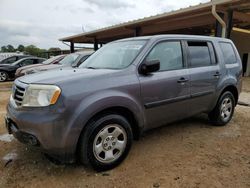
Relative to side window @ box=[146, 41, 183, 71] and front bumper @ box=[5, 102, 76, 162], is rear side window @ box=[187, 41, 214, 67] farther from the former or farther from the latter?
front bumper @ box=[5, 102, 76, 162]

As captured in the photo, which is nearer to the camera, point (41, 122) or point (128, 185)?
point (41, 122)

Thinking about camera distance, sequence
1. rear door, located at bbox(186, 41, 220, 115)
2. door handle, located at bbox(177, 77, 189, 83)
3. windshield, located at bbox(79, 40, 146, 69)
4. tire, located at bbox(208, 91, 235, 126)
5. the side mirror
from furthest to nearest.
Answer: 1. tire, located at bbox(208, 91, 235, 126)
2. rear door, located at bbox(186, 41, 220, 115)
3. door handle, located at bbox(177, 77, 189, 83)
4. windshield, located at bbox(79, 40, 146, 69)
5. the side mirror

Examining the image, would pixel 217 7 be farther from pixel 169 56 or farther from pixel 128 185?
pixel 128 185

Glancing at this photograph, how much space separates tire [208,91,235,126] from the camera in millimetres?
4469

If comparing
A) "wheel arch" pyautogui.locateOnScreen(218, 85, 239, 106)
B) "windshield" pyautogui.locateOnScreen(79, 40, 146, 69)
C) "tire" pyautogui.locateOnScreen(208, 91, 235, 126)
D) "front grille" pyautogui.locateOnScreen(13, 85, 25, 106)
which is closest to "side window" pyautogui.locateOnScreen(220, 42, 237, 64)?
"wheel arch" pyautogui.locateOnScreen(218, 85, 239, 106)

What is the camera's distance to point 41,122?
95.6 inches

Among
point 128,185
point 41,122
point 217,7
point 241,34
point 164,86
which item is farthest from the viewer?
point 241,34

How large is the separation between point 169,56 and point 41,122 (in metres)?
2.13

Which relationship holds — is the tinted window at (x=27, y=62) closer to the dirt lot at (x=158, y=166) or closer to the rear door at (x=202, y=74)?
the dirt lot at (x=158, y=166)

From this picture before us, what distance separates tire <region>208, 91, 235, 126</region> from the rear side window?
86 centimetres

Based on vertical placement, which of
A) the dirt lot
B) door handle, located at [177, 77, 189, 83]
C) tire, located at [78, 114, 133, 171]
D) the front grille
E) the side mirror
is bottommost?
the dirt lot

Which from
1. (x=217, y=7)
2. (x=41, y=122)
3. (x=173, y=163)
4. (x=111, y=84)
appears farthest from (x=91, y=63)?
(x=217, y=7)

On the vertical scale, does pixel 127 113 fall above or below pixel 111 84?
below

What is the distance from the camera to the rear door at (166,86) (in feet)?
10.4
